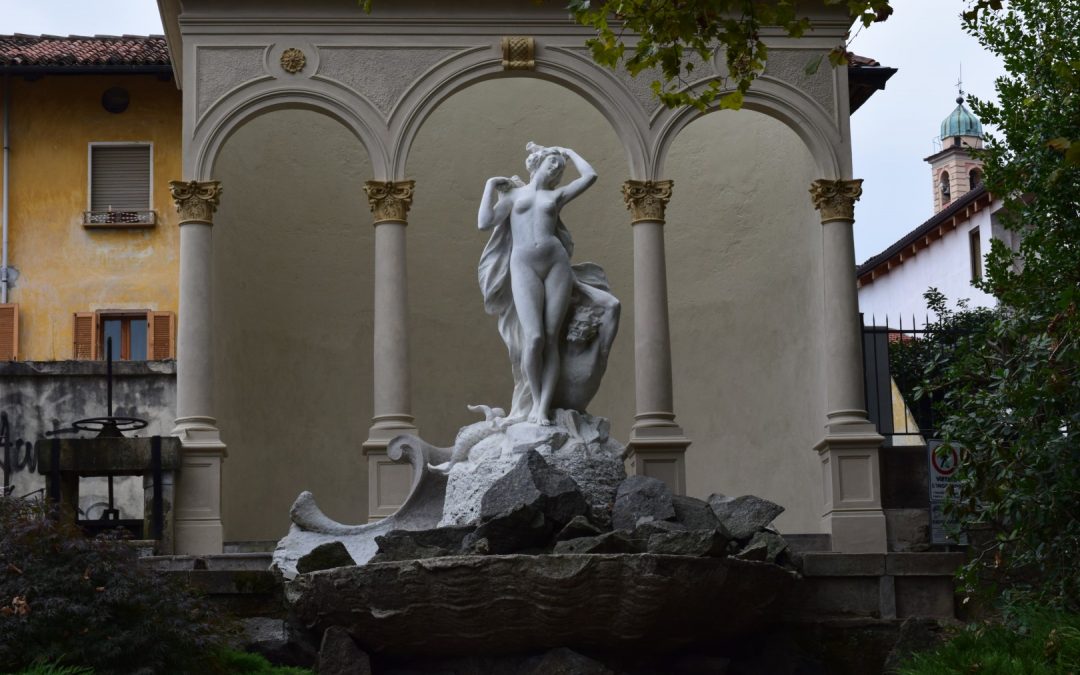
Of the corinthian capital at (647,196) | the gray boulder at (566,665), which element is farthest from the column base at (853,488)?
the gray boulder at (566,665)

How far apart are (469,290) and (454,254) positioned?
0.53 metres

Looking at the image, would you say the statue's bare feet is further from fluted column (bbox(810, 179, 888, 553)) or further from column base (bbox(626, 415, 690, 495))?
fluted column (bbox(810, 179, 888, 553))

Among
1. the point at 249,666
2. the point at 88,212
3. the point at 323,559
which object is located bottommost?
the point at 249,666

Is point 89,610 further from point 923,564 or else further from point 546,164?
point 923,564

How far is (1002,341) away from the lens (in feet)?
51.8

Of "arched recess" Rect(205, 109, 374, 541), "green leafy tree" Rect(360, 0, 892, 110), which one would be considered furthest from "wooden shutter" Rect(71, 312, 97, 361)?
"green leafy tree" Rect(360, 0, 892, 110)

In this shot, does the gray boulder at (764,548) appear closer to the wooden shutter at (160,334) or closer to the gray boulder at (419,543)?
the gray boulder at (419,543)

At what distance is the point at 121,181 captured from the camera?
104ft

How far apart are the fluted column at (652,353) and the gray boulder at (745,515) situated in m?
6.55

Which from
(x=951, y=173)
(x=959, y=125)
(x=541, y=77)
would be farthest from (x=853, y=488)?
(x=959, y=125)

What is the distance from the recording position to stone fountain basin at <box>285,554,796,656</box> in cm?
1325

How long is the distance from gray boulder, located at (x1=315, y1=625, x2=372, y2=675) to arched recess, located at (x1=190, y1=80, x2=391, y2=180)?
9.68 m

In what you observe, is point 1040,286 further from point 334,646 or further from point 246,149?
point 246,149

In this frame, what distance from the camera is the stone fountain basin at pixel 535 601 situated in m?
13.2
